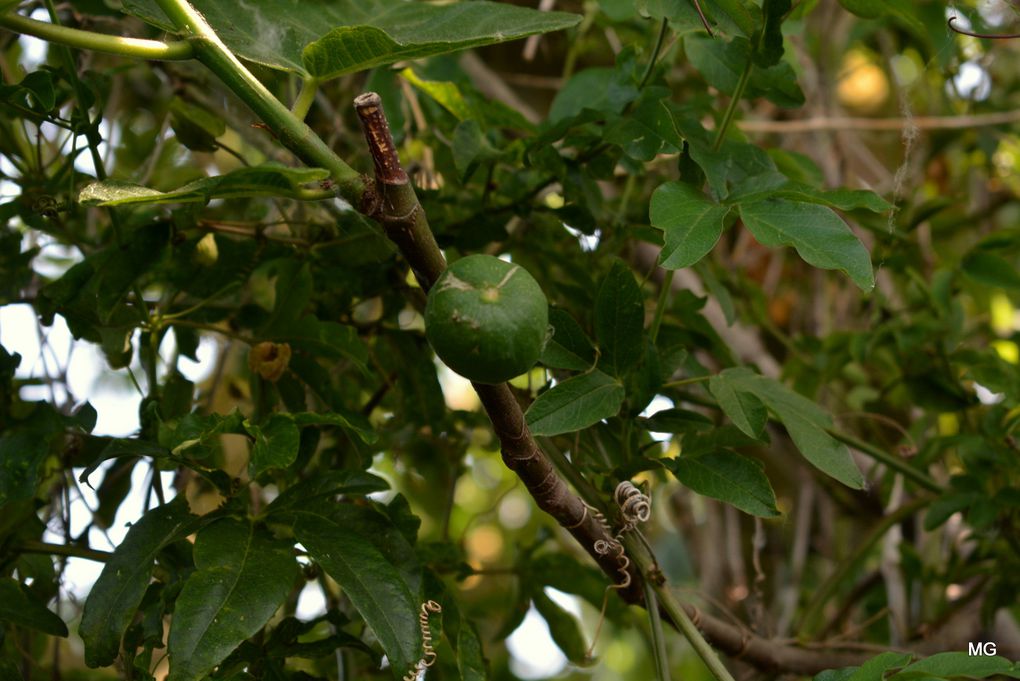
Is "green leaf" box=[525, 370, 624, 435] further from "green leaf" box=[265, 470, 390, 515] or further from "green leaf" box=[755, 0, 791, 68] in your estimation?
"green leaf" box=[755, 0, 791, 68]

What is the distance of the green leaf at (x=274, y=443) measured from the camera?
744 millimetres

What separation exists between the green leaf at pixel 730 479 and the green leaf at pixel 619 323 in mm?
89

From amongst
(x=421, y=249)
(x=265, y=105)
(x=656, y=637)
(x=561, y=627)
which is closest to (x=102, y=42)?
(x=265, y=105)

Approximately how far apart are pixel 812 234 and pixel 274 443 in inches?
16.1

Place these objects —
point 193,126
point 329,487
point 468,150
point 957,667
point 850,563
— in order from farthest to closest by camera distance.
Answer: point 850,563
point 193,126
point 468,150
point 329,487
point 957,667

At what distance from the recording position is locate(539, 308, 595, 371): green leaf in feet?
2.67

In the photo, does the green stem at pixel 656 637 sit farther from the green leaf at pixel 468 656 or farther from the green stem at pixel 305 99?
the green stem at pixel 305 99

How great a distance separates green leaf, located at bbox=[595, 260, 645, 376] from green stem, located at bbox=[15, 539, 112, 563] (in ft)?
1.41

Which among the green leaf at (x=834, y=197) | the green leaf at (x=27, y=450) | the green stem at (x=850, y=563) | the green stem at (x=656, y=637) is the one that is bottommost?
the green stem at (x=850, y=563)

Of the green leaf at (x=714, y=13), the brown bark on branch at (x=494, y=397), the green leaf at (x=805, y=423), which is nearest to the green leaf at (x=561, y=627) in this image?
the brown bark on branch at (x=494, y=397)

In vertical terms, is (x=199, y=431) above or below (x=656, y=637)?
above

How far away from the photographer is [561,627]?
1148 mm

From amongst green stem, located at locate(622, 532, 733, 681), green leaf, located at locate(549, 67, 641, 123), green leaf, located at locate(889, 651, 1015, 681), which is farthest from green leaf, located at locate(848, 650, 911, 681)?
green leaf, located at locate(549, 67, 641, 123)

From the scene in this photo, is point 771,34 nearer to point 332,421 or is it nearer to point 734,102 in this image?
point 734,102
